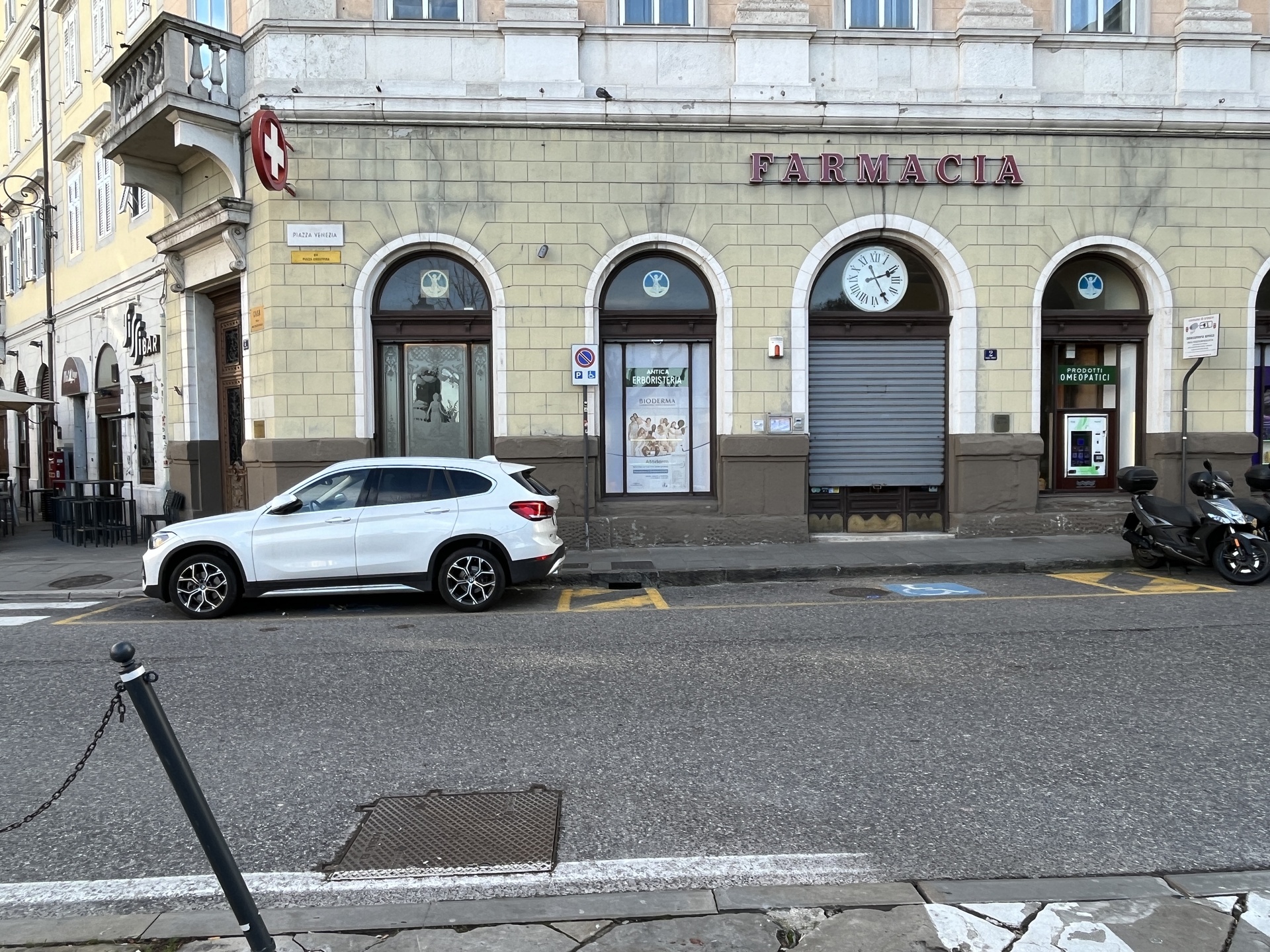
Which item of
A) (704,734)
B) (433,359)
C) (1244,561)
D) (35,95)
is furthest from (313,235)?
(35,95)

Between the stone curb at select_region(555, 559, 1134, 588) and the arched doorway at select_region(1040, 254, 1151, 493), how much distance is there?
10.7ft

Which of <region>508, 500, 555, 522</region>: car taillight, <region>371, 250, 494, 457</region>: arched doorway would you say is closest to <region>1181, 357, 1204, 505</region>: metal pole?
<region>508, 500, 555, 522</region>: car taillight

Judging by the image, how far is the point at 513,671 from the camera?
6617 mm

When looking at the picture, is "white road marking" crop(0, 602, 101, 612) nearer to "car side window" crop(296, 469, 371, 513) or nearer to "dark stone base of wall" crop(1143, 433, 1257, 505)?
"car side window" crop(296, 469, 371, 513)

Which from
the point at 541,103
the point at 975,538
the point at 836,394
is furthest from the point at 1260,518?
the point at 541,103

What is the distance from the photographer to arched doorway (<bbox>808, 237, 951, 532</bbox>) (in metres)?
13.8

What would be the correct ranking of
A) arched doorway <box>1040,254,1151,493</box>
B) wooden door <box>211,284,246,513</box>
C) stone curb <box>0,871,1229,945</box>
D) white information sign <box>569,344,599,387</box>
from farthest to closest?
1. wooden door <box>211,284,246,513</box>
2. arched doorway <box>1040,254,1151,493</box>
3. white information sign <box>569,344,599,387</box>
4. stone curb <box>0,871,1229,945</box>

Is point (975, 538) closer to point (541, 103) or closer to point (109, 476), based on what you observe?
point (541, 103)

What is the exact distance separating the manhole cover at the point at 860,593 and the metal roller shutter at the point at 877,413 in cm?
379

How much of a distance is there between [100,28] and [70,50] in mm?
2312

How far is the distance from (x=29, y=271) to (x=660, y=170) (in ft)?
65.1

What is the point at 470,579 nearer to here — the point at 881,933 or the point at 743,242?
the point at 881,933

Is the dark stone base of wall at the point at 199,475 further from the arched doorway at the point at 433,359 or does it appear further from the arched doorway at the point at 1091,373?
the arched doorway at the point at 1091,373

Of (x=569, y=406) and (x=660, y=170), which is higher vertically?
(x=660, y=170)
